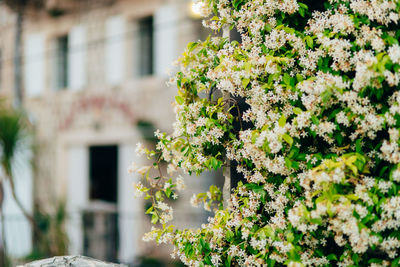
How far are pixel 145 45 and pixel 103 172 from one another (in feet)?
8.15

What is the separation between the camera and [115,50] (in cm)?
928

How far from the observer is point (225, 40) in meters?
2.70

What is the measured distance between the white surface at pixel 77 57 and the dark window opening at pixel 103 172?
134 centimetres

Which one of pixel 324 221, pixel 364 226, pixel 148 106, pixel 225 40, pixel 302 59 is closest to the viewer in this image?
pixel 364 226

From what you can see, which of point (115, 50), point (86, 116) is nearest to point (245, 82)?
point (115, 50)

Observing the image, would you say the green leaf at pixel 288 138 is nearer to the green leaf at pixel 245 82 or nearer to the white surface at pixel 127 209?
the green leaf at pixel 245 82

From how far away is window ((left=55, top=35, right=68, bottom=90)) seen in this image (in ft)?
35.0

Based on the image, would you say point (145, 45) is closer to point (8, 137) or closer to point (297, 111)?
point (8, 137)

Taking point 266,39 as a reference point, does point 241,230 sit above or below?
below

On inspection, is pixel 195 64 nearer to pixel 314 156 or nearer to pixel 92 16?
pixel 314 156

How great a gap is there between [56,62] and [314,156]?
366 inches

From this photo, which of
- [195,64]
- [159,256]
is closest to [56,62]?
[159,256]

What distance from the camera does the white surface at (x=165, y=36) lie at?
8227 mm

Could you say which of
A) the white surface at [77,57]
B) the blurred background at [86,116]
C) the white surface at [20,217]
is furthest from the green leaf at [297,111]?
the white surface at [77,57]
